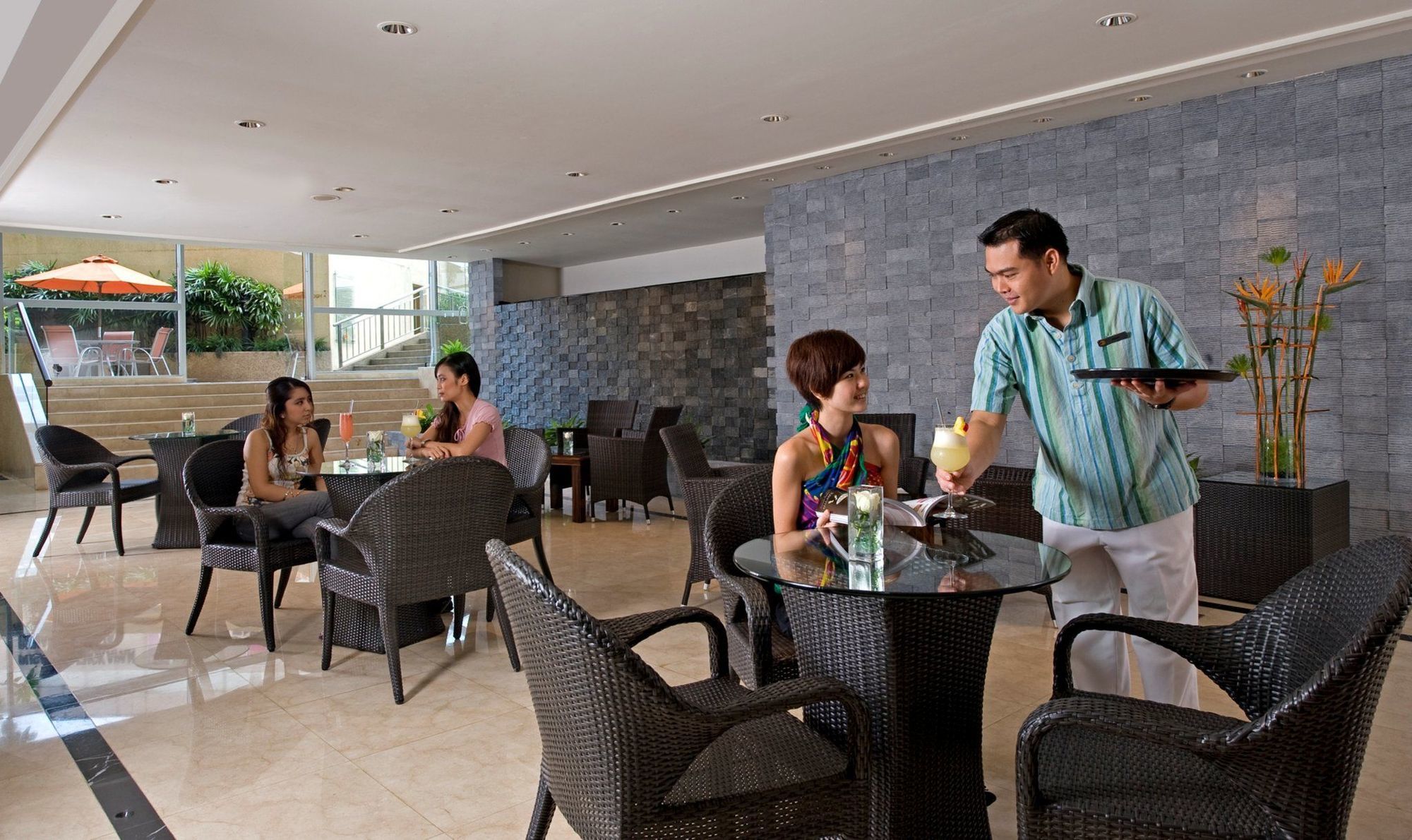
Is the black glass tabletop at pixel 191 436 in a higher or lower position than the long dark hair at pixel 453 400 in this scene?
lower

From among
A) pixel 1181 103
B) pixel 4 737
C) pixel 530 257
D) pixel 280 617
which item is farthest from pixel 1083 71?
pixel 530 257

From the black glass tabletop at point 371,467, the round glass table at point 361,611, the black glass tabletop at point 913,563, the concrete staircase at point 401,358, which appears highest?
the concrete staircase at point 401,358

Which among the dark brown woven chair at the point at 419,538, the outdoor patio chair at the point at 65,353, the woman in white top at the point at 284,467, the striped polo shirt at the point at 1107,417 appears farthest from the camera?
the outdoor patio chair at the point at 65,353

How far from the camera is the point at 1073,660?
2.14 meters

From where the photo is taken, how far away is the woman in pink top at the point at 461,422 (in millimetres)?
4172

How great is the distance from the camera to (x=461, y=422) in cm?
441

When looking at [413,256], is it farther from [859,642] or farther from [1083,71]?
[859,642]

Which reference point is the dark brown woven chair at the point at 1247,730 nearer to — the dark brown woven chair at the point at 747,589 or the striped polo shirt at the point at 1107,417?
the striped polo shirt at the point at 1107,417

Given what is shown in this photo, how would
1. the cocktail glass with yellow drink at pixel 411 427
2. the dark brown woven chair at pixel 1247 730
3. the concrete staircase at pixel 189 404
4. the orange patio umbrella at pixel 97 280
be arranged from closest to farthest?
the dark brown woven chair at pixel 1247 730
the cocktail glass with yellow drink at pixel 411 427
the concrete staircase at pixel 189 404
the orange patio umbrella at pixel 97 280

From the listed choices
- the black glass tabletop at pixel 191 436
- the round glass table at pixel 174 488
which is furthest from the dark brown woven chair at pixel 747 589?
the round glass table at pixel 174 488

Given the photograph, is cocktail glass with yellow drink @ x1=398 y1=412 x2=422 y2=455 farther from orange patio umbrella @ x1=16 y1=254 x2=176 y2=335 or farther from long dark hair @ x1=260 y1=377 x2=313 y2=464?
orange patio umbrella @ x1=16 y1=254 x2=176 y2=335

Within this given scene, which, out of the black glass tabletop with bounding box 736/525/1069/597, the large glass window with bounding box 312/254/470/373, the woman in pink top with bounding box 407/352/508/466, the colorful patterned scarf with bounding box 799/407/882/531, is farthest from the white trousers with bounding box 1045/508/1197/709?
the large glass window with bounding box 312/254/470/373

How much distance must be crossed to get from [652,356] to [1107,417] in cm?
782

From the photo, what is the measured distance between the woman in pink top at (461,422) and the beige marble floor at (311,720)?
31.5 inches
